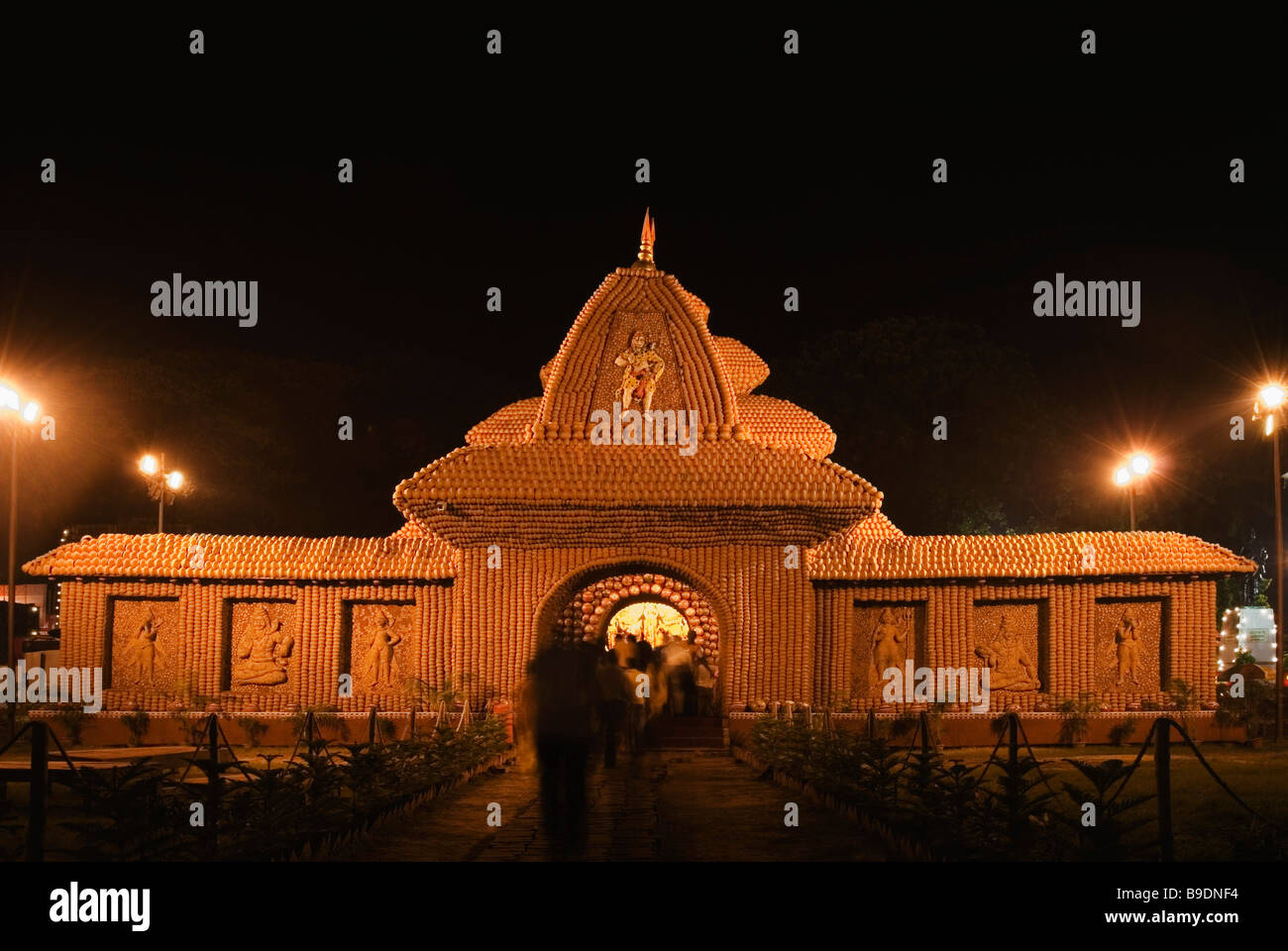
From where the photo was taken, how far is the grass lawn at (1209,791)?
12.8 meters

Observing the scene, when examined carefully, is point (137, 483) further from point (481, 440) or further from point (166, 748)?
point (166, 748)

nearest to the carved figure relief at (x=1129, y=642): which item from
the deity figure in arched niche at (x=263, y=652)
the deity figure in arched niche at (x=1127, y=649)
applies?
the deity figure in arched niche at (x=1127, y=649)

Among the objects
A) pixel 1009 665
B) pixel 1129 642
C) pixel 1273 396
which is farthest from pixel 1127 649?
pixel 1273 396

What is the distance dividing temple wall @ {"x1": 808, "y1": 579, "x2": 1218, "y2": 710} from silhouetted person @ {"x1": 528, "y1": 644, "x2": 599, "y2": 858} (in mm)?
11174

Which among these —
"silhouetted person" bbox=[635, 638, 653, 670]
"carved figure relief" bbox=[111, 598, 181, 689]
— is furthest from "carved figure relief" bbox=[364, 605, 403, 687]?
"silhouetted person" bbox=[635, 638, 653, 670]

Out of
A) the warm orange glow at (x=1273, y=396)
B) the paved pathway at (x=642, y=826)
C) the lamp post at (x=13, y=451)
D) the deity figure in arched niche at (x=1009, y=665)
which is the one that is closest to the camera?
the paved pathway at (x=642, y=826)

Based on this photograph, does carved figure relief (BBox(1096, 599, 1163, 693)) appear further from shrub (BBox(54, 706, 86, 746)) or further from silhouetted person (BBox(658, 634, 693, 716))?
shrub (BBox(54, 706, 86, 746))

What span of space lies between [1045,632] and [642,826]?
11240mm

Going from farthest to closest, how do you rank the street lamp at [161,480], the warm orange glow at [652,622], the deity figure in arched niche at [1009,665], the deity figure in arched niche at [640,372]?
the street lamp at [161,480] → the warm orange glow at [652,622] → the deity figure in arched niche at [640,372] → the deity figure in arched niche at [1009,665]

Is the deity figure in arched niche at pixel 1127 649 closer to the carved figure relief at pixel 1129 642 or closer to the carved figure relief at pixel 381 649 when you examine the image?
the carved figure relief at pixel 1129 642

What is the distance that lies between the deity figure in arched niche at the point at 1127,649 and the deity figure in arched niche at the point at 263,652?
12.4 m

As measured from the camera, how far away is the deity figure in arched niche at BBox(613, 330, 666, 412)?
24766 millimetres

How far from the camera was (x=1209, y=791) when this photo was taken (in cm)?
1733

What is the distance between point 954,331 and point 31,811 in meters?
45.3
